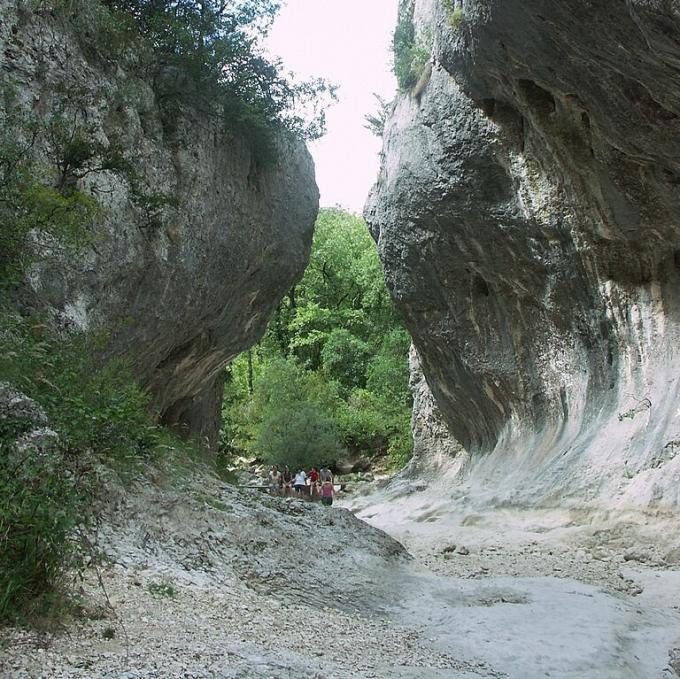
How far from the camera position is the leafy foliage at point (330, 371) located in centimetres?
2853

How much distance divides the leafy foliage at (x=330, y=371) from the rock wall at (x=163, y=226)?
8.62 meters

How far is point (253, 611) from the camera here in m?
5.93

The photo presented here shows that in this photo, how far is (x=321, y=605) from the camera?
6.80 metres

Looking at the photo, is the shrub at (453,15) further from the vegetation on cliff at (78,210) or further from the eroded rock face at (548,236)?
the vegetation on cliff at (78,210)

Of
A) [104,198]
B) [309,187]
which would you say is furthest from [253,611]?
[309,187]

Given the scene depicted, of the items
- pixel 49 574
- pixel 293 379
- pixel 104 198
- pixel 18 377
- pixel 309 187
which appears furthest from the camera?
pixel 293 379

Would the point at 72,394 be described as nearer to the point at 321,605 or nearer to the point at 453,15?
the point at 321,605

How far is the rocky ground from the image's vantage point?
4375mm

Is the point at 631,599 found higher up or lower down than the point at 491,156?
lower down

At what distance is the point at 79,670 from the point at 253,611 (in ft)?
7.74

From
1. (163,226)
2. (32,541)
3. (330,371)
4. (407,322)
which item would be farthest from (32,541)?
(330,371)

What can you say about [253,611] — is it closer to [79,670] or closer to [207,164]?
[79,670]

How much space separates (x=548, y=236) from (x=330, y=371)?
2280 centimetres

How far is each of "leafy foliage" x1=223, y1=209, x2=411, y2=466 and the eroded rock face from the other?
991 centimetres
